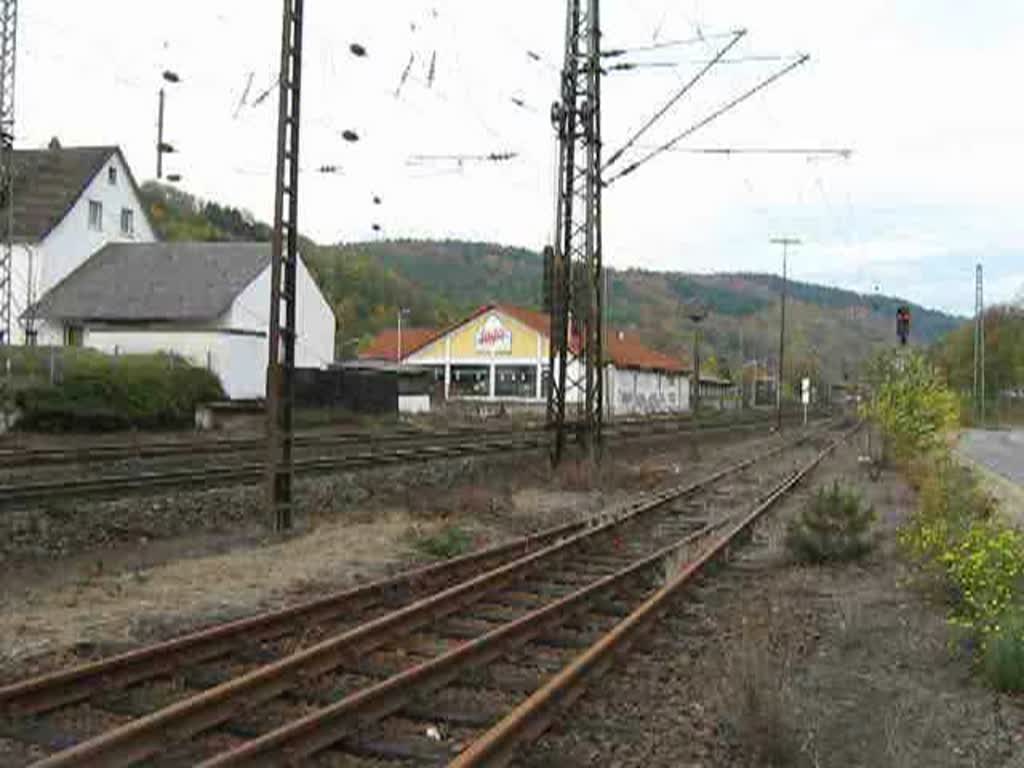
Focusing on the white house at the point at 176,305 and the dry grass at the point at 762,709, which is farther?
the white house at the point at 176,305

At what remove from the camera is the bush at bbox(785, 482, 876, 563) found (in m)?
15.0

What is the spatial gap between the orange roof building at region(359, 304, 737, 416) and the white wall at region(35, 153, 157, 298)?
22634 millimetres

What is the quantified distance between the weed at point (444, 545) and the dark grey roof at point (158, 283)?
35.6 meters

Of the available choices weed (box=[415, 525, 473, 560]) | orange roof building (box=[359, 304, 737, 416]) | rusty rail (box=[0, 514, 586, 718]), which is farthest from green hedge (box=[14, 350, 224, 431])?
orange roof building (box=[359, 304, 737, 416])

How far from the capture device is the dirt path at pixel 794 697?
6852 mm

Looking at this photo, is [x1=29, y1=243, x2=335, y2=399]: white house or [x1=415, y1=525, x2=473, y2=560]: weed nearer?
[x1=415, y1=525, x2=473, y2=560]: weed

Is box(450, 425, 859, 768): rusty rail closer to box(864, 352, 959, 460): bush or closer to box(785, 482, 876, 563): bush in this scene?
box(785, 482, 876, 563): bush

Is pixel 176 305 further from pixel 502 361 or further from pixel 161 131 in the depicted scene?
pixel 502 361

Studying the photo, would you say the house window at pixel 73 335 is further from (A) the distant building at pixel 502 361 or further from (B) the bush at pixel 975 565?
(B) the bush at pixel 975 565

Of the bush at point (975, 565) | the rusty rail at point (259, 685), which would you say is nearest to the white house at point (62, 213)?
the rusty rail at point (259, 685)

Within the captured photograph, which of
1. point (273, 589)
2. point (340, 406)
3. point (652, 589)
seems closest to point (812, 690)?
point (652, 589)

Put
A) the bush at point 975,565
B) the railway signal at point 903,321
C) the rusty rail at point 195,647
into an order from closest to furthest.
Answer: the rusty rail at point 195,647, the bush at point 975,565, the railway signal at point 903,321

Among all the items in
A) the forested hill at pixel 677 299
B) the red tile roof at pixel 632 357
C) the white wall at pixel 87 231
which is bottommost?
the red tile roof at pixel 632 357

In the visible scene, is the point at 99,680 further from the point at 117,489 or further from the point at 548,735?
the point at 117,489
